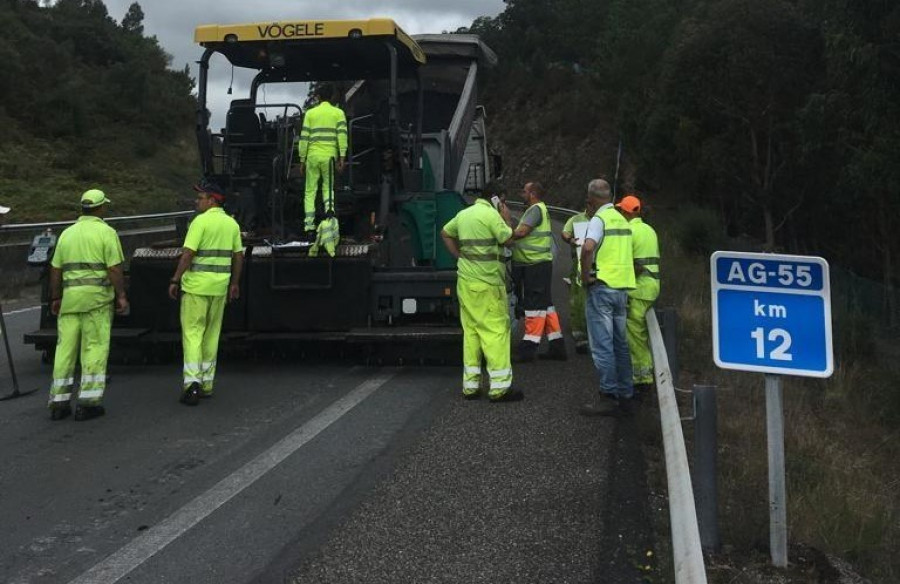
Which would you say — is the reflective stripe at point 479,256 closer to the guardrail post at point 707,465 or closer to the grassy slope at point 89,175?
the guardrail post at point 707,465

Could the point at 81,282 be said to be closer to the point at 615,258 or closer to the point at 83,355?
the point at 83,355

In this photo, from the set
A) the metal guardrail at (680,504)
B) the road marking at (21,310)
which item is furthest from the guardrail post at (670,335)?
the road marking at (21,310)

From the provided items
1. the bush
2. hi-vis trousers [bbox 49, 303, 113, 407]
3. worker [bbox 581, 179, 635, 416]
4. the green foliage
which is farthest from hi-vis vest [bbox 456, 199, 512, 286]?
the green foliage

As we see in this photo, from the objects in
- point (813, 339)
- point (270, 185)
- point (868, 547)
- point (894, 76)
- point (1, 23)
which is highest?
point (1, 23)

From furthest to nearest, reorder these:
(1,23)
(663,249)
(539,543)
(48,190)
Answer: (1,23) → (48,190) → (663,249) → (539,543)

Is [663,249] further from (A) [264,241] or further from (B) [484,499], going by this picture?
(B) [484,499]

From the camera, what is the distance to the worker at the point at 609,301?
6.55 metres

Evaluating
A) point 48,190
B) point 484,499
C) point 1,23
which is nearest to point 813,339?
point 484,499

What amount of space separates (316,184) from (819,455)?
4969 millimetres

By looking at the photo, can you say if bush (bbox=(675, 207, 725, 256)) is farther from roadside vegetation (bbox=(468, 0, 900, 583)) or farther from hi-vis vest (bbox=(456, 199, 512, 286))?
hi-vis vest (bbox=(456, 199, 512, 286))

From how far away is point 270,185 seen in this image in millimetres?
9148

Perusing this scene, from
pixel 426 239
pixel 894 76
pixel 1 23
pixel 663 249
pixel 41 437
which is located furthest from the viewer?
pixel 1 23

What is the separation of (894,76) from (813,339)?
44.4 feet

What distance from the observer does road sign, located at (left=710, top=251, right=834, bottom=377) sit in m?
3.60
